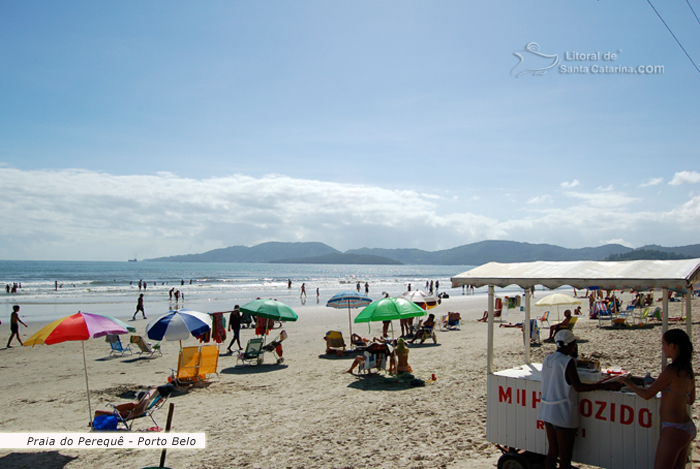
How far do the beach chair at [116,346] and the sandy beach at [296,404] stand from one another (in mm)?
347

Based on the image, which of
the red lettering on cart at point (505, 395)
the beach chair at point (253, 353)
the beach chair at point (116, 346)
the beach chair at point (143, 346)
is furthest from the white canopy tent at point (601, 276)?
the beach chair at point (116, 346)

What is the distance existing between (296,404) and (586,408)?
5.40 meters

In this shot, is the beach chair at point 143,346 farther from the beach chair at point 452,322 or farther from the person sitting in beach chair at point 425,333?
the beach chair at point 452,322

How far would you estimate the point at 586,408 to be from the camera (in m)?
4.52

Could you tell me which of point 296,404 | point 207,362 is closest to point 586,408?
point 296,404

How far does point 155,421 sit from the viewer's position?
7.49 m

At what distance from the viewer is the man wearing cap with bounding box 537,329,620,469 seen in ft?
14.1

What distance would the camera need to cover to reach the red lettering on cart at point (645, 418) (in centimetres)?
420

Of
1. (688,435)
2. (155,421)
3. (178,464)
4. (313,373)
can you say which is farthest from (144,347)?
(688,435)

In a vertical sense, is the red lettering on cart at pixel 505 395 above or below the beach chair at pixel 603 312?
above

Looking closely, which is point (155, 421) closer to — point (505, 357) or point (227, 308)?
point (505, 357)

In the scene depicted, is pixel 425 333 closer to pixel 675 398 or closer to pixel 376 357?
pixel 376 357

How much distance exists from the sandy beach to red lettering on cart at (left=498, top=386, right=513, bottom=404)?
0.96 m

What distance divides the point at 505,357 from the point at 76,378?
10965 mm
